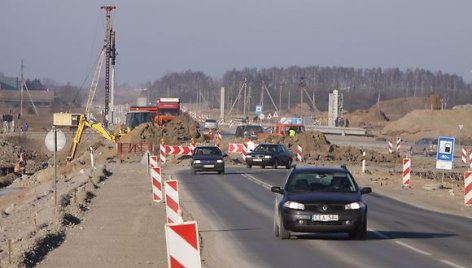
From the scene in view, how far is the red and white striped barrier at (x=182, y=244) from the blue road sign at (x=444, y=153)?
27209 millimetres

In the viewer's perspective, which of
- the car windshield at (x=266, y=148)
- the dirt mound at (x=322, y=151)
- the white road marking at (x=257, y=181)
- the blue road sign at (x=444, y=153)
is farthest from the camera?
the dirt mound at (x=322, y=151)

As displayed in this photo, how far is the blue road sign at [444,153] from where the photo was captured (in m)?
35.8

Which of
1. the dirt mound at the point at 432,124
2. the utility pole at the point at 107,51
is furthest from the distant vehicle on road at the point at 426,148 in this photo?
the utility pole at the point at 107,51

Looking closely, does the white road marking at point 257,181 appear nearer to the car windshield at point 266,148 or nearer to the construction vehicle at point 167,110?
the car windshield at point 266,148

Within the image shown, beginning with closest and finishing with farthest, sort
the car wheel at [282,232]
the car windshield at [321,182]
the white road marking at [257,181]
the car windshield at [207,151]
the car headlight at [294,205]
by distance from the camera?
the car headlight at [294,205], the car wheel at [282,232], the car windshield at [321,182], the white road marking at [257,181], the car windshield at [207,151]

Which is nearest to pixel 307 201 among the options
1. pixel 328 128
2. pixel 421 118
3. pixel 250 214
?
pixel 250 214

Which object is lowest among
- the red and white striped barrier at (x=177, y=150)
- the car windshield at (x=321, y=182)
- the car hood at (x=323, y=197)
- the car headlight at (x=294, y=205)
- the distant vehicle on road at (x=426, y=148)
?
the distant vehicle on road at (x=426, y=148)

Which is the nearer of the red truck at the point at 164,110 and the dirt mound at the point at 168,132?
the dirt mound at the point at 168,132

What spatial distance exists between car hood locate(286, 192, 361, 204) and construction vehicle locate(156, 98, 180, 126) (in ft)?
184

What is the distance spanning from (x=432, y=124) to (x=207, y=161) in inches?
2667

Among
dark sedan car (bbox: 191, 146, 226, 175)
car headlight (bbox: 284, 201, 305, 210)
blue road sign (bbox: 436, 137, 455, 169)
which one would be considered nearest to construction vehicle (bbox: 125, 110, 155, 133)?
dark sedan car (bbox: 191, 146, 226, 175)

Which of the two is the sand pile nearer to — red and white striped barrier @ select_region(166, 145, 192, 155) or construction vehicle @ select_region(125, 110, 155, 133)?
red and white striped barrier @ select_region(166, 145, 192, 155)

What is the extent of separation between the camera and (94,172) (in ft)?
156

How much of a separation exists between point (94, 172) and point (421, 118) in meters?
71.6
